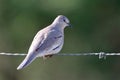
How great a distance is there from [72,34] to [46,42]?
26.9 ft

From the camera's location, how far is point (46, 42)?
1278 cm

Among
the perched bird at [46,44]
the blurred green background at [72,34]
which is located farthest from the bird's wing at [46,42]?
the blurred green background at [72,34]

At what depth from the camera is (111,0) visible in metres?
20.8

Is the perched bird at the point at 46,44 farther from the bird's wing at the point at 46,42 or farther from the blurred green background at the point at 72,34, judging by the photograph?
the blurred green background at the point at 72,34

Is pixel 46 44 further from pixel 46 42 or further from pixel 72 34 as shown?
pixel 72 34

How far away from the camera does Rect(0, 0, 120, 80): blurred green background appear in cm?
2061

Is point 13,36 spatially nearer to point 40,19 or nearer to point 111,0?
point 40,19

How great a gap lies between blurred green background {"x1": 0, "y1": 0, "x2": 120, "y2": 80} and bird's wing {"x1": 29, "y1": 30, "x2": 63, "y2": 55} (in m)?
7.20

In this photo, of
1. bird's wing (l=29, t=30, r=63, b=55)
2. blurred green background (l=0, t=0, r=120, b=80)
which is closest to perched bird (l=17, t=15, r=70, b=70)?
bird's wing (l=29, t=30, r=63, b=55)

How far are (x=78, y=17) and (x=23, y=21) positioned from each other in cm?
153

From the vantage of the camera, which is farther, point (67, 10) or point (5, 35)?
point (5, 35)

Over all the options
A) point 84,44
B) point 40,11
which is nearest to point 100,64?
point 84,44

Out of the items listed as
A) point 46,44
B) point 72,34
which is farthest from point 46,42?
point 72,34

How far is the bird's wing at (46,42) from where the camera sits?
41.5 feet
